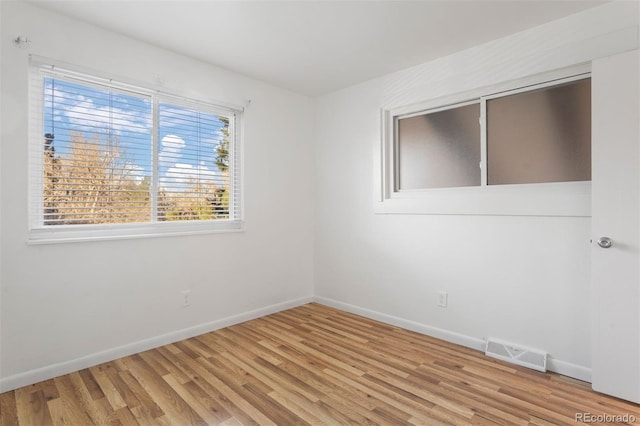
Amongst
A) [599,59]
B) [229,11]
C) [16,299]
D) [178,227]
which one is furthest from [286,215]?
[599,59]

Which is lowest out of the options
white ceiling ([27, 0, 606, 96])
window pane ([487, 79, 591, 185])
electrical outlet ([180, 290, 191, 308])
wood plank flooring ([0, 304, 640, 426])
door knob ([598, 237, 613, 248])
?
wood plank flooring ([0, 304, 640, 426])

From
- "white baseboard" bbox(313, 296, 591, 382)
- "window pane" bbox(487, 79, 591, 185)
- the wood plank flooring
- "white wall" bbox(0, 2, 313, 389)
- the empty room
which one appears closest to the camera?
the wood plank flooring

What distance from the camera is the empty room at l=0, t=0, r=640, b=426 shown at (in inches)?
79.1

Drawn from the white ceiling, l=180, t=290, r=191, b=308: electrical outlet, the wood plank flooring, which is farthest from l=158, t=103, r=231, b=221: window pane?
the wood plank flooring

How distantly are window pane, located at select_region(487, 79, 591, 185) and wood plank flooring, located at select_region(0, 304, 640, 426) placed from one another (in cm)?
140

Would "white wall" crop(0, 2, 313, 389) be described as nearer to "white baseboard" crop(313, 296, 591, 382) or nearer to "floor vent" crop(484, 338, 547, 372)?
"white baseboard" crop(313, 296, 591, 382)

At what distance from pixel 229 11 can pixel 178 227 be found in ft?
5.64

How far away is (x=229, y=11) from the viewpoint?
7.25 feet

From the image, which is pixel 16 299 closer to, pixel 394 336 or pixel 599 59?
pixel 394 336

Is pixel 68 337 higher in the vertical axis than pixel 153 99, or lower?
lower

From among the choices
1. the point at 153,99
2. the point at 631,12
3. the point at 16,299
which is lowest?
the point at 16,299

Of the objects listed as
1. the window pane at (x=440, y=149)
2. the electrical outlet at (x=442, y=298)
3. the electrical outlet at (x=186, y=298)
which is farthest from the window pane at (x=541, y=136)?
the electrical outlet at (x=186, y=298)

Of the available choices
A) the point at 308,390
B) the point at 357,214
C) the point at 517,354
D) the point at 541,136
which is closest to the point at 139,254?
the point at 308,390

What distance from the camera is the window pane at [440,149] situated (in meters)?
2.85
